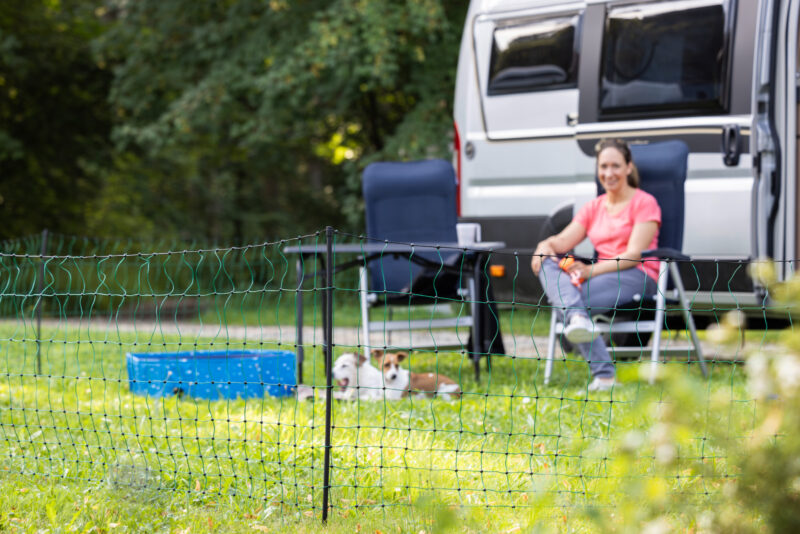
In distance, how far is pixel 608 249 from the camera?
4461 millimetres

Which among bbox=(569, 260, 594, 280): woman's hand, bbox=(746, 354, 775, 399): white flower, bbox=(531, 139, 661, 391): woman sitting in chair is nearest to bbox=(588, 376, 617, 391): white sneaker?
bbox=(531, 139, 661, 391): woman sitting in chair

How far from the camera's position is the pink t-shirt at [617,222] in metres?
4.32

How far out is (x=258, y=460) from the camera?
9.54 feet

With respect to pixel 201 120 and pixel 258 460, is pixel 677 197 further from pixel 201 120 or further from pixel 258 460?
pixel 201 120

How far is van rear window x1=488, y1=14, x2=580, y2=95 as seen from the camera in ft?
16.6

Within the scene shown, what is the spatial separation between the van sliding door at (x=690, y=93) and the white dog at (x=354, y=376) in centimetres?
178

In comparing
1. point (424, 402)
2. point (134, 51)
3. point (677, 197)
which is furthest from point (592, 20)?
point (134, 51)

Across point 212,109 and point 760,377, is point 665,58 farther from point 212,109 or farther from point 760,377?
point 212,109

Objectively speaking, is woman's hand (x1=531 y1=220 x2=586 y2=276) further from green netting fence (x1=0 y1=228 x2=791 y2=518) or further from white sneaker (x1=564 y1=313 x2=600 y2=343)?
white sneaker (x1=564 y1=313 x2=600 y2=343)

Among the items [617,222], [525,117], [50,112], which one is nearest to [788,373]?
[617,222]

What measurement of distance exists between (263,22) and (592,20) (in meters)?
6.23

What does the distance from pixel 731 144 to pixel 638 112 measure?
22.2 inches

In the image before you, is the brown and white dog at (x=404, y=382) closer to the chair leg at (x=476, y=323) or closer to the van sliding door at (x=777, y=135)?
the chair leg at (x=476, y=323)

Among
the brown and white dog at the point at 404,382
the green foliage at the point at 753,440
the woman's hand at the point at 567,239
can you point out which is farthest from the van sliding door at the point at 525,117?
the green foliage at the point at 753,440
